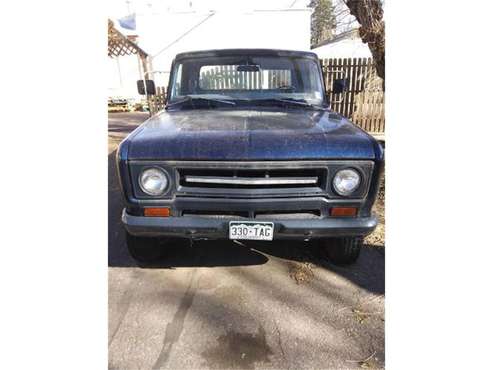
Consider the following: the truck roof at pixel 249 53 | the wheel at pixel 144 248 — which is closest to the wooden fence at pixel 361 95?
the truck roof at pixel 249 53

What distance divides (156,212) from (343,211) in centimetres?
131

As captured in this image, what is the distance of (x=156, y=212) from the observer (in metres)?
2.40

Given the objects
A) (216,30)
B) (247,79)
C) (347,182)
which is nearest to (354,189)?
(347,182)

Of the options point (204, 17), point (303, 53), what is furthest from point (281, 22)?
point (303, 53)

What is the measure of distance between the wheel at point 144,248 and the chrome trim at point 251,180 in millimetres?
899

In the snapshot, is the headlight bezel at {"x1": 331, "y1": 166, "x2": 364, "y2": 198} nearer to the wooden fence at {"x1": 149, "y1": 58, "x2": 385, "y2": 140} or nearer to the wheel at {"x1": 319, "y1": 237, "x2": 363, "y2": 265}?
the wheel at {"x1": 319, "y1": 237, "x2": 363, "y2": 265}

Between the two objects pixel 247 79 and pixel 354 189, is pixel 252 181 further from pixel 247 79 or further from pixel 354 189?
pixel 247 79

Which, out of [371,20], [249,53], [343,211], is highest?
[371,20]

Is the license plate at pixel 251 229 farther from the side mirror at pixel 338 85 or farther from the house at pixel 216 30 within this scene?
the house at pixel 216 30

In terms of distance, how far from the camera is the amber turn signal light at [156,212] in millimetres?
2385

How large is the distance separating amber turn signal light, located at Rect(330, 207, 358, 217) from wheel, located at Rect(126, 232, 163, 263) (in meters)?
1.50

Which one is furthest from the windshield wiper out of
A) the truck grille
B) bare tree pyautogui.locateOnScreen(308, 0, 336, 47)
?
bare tree pyautogui.locateOnScreen(308, 0, 336, 47)

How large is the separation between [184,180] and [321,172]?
94 centimetres

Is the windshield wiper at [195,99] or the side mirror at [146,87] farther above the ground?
the side mirror at [146,87]
